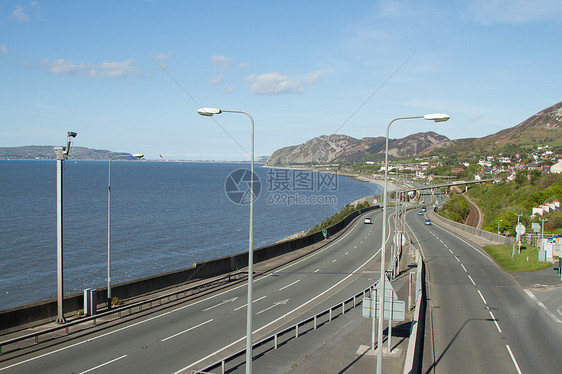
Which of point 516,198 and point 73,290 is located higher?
point 516,198

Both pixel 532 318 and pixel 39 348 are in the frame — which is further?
pixel 532 318

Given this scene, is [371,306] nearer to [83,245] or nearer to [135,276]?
[135,276]

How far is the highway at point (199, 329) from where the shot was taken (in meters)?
15.4

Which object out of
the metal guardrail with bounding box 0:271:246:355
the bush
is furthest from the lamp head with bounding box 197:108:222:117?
the bush

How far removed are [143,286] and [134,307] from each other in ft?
9.84

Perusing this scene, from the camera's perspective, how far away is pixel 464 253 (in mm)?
42906

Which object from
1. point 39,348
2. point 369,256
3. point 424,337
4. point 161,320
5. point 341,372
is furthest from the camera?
point 369,256

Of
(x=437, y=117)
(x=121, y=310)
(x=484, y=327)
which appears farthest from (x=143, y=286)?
(x=437, y=117)

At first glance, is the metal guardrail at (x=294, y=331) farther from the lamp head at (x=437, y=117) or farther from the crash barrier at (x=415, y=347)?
the lamp head at (x=437, y=117)

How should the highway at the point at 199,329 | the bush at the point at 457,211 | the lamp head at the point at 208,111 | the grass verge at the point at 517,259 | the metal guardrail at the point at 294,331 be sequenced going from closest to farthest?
the lamp head at the point at 208,111
the metal guardrail at the point at 294,331
the highway at the point at 199,329
the grass verge at the point at 517,259
the bush at the point at 457,211

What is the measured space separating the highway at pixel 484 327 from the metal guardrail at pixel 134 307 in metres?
12.9

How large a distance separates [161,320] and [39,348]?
5.53m

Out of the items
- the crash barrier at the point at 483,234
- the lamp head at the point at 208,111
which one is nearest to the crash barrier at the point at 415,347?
the lamp head at the point at 208,111

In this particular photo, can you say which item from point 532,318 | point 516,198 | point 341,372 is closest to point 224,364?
point 341,372
